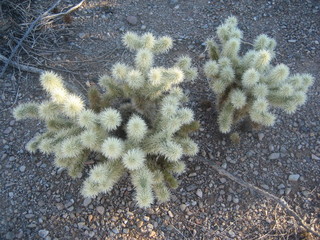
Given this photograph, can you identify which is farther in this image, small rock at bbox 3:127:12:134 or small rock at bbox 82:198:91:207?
small rock at bbox 3:127:12:134

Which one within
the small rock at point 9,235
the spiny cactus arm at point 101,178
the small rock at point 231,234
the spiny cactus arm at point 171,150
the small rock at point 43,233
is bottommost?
the small rock at point 9,235

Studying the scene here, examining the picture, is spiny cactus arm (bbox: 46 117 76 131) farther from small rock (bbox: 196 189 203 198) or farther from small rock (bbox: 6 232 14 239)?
small rock (bbox: 196 189 203 198)

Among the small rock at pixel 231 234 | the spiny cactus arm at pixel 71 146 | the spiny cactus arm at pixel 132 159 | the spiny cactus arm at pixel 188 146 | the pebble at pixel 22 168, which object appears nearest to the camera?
the spiny cactus arm at pixel 132 159

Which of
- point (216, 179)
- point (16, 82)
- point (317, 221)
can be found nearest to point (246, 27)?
point (216, 179)

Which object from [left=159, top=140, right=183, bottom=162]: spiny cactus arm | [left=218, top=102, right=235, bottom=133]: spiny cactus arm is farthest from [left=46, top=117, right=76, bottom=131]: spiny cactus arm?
[left=218, top=102, right=235, bottom=133]: spiny cactus arm

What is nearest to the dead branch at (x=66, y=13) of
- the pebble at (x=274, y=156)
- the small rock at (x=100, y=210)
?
the small rock at (x=100, y=210)

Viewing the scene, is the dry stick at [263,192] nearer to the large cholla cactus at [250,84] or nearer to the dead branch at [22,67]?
the large cholla cactus at [250,84]
